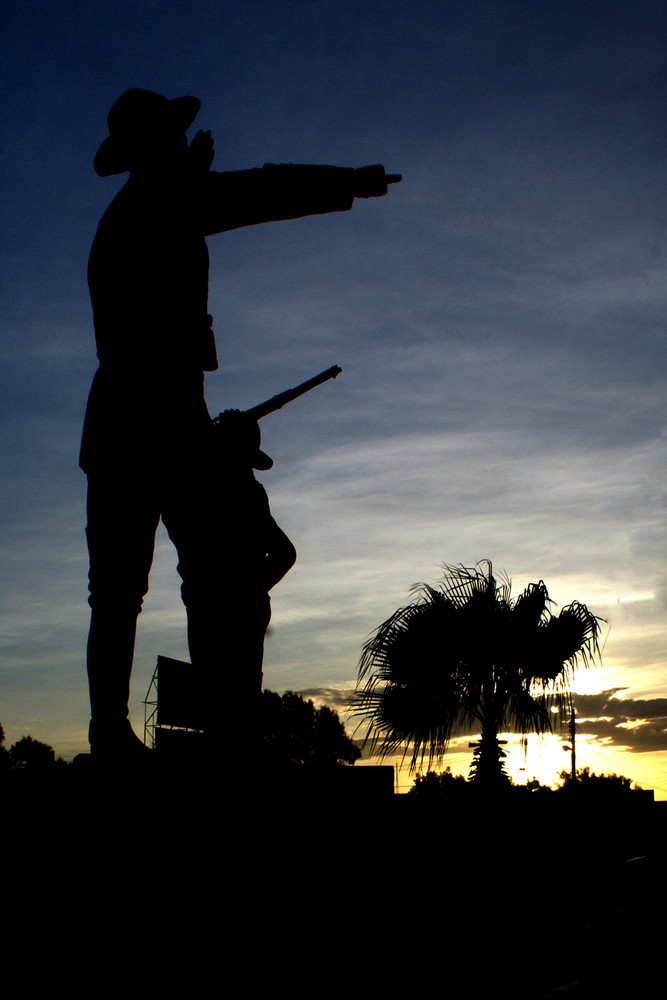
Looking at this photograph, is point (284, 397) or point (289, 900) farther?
point (284, 397)

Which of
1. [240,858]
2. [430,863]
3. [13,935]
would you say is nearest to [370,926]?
[240,858]

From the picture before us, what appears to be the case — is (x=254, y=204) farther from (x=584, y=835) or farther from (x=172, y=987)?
(x=584, y=835)

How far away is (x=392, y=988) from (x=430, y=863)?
1.15 m

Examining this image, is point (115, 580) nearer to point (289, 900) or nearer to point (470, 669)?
point (289, 900)

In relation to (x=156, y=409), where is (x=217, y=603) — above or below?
below

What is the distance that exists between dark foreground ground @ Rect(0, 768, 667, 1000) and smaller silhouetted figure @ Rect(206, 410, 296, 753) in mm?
308

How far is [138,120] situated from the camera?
3643 millimetres

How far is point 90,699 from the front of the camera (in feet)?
10.7

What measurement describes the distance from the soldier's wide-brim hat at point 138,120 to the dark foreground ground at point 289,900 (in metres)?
2.70

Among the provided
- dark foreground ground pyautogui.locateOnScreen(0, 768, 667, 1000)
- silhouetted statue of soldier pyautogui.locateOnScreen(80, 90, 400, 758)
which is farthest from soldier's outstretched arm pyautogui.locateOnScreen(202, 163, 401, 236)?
dark foreground ground pyautogui.locateOnScreen(0, 768, 667, 1000)

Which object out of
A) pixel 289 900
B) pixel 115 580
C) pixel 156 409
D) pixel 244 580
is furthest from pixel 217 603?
pixel 289 900

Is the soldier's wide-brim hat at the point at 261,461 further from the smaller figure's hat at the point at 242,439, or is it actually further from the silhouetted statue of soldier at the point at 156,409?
the silhouetted statue of soldier at the point at 156,409

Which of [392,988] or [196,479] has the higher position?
[196,479]

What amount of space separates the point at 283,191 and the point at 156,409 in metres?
1.11
